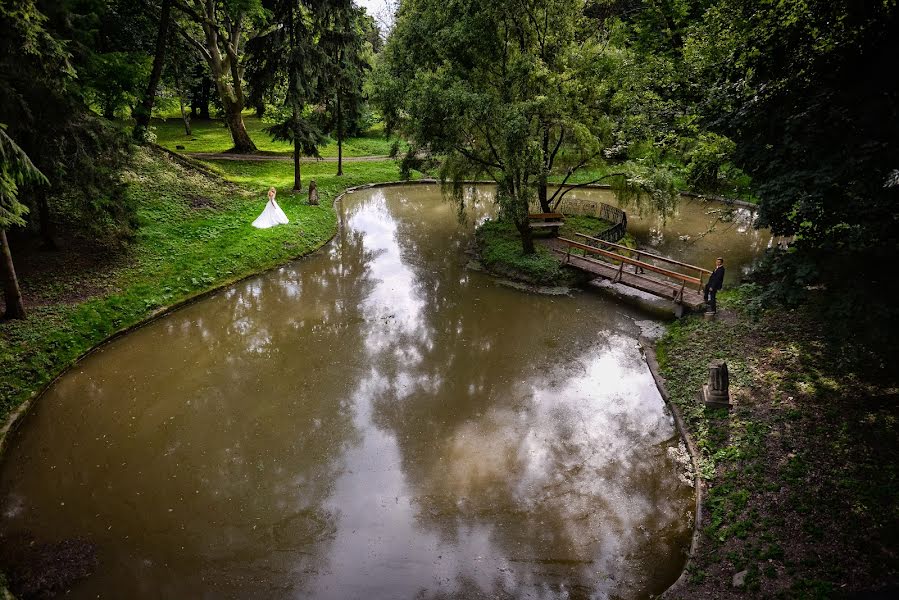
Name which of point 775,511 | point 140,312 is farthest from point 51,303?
point 775,511

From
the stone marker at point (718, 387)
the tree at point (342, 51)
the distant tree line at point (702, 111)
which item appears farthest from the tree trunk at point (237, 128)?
the stone marker at point (718, 387)

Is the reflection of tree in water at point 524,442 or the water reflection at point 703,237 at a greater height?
the water reflection at point 703,237

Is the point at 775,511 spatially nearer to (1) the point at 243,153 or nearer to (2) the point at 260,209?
(2) the point at 260,209

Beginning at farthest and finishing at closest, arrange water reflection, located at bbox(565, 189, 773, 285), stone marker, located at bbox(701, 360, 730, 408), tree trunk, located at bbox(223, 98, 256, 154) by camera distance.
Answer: tree trunk, located at bbox(223, 98, 256, 154)
water reflection, located at bbox(565, 189, 773, 285)
stone marker, located at bbox(701, 360, 730, 408)

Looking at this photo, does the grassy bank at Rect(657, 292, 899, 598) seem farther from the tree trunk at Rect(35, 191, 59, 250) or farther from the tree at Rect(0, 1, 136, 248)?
the tree trunk at Rect(35, 191, 59, 250)

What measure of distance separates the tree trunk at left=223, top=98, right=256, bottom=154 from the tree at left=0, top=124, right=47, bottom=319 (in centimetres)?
2168

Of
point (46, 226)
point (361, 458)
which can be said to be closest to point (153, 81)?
point (46, 226)

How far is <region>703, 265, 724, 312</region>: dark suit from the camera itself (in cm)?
1323

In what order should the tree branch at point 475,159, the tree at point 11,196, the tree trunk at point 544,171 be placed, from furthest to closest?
1. the tree trunk at point 544,171
2. the tree branch at point 475,159
3. the tree at point 11,196

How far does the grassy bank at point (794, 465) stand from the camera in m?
6.59

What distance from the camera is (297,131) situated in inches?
931

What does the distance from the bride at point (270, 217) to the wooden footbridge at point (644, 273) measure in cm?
1071

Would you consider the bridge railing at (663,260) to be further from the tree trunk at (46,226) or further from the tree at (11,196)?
the tree trunk at (46,226)

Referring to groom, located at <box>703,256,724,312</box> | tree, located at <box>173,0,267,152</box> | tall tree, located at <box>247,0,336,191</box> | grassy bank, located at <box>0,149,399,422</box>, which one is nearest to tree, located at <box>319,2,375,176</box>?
tall tree, located at <box>247,0,336,191</box>
